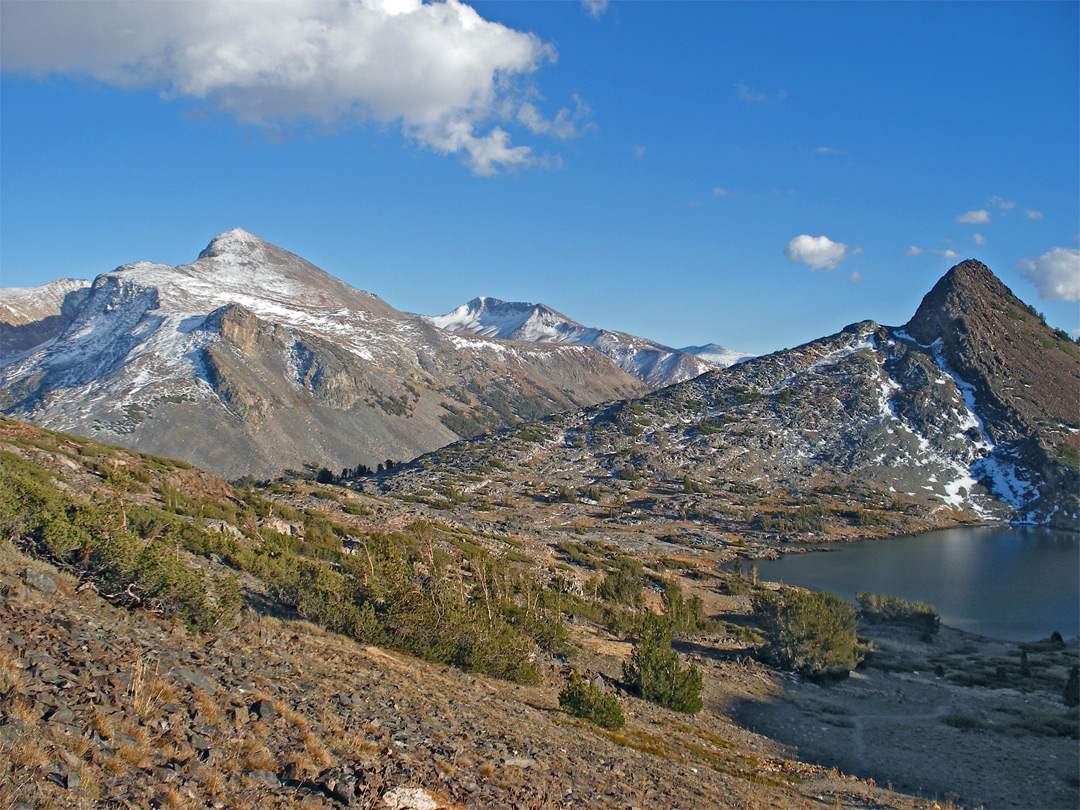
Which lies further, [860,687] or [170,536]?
[860,687]

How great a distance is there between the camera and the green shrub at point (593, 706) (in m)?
13.6

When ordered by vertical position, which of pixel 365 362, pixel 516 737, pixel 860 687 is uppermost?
pixel 365 362

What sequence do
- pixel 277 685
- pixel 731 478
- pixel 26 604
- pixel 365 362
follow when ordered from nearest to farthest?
pixel 26 604
pixel 277 685
pixel 731 478
pixel 365 362

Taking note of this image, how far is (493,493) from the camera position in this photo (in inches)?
3189

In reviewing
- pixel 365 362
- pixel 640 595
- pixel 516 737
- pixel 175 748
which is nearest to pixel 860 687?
pixel 640 595

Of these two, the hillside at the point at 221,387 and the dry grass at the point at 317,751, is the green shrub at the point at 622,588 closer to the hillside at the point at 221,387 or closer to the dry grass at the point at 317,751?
the dry grass at the point at 317,751

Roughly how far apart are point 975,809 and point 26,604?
18171 mm

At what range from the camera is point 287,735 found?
8.28m

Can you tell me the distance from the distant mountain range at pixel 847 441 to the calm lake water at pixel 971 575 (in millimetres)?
8241

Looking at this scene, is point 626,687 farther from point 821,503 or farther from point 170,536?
point 821,503

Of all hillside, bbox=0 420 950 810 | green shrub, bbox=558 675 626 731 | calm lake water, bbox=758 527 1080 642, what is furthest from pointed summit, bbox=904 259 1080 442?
green shrub, bbox=558 675 626 731

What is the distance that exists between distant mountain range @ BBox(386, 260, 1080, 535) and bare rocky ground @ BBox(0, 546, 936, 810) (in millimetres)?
54806

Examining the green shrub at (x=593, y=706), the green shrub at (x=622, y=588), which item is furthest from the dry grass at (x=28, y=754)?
the green shrub at (x=622, y=588)

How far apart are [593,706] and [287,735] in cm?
739
